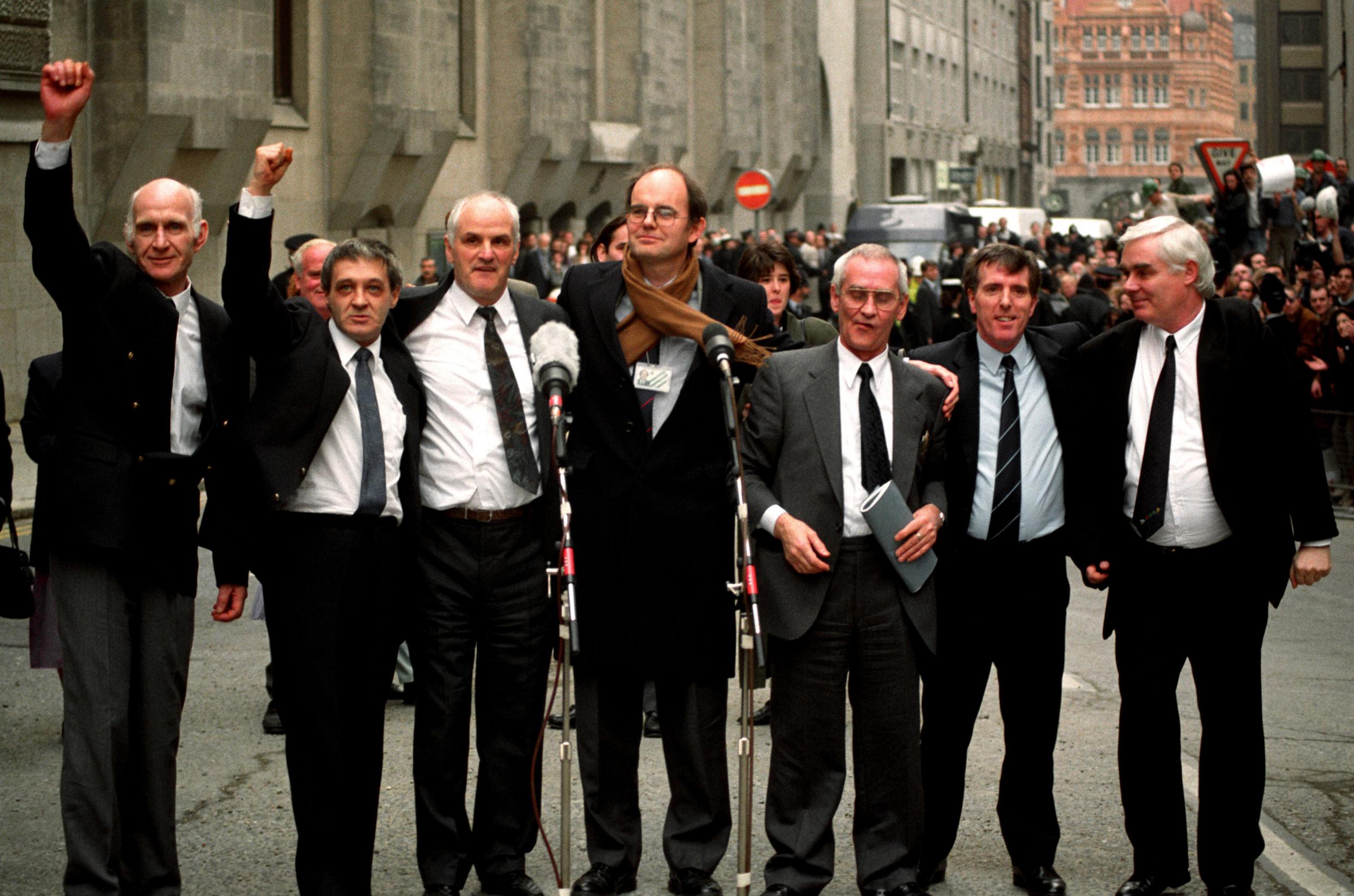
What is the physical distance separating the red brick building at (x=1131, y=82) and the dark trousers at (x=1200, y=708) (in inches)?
6182

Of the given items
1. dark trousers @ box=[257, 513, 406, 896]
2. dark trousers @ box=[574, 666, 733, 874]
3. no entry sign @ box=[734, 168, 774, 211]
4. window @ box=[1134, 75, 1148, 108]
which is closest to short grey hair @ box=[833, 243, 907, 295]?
dark trousers @ box=[574, 666, 733, 874]

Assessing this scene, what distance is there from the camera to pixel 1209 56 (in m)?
163

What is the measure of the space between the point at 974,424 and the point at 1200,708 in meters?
1.16

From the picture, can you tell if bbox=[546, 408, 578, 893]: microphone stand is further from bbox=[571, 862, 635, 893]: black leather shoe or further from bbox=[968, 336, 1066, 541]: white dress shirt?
bbox=[968, 336, 1066, 541]: white dress shirt

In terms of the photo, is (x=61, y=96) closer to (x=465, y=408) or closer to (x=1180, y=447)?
(x=465, y=408)

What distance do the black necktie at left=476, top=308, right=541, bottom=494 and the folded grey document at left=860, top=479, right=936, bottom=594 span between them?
1.04 m

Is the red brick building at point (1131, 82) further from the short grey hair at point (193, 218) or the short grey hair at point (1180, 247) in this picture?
the short grey hair at point (193, 218)

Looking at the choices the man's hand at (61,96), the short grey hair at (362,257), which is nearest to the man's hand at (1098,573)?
the short grey hair at (362,257)

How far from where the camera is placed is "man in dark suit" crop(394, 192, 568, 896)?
601cm

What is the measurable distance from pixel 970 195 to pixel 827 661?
8265cm

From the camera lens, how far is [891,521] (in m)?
5.88

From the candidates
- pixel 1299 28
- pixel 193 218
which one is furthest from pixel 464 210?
pixel 1299 28

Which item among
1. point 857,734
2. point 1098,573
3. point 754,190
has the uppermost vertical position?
point 754,190

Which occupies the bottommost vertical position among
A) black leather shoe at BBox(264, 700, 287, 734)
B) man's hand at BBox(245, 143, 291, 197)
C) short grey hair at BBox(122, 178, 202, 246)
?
black leather shoe at BBox(264, 700, 287, 734)
